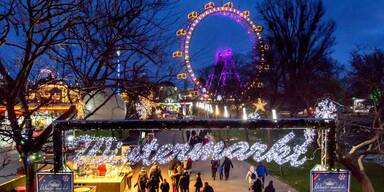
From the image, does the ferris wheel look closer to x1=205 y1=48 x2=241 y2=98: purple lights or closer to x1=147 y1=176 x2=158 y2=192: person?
x1=205 y1=48 x2=241 y2=98: purple lights

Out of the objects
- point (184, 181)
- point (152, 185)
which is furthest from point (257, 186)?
point (152, 185)

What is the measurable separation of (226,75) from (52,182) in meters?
41.0

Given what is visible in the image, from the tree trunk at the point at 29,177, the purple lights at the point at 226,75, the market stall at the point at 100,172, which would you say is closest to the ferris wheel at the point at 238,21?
the purple lights at the point at 226,75

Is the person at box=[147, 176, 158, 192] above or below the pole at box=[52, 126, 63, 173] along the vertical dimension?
below

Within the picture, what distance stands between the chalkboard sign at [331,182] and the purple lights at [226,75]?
1471 inches

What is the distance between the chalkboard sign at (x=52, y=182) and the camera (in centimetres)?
871

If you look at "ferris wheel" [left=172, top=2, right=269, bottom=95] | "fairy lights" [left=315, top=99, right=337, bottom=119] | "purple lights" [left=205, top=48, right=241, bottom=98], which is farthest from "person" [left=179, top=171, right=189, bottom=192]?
"purple lights" [left=205, top=48, right=241, bottom=98]

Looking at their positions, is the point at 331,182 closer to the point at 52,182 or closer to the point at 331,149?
the point at 331,149

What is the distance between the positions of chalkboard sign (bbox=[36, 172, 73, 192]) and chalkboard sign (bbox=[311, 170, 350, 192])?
4029mm

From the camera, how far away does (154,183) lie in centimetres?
1802

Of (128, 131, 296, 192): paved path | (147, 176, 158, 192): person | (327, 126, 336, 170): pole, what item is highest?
(327, 126, 336, 170): pole

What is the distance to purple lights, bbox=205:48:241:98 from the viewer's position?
155 ft

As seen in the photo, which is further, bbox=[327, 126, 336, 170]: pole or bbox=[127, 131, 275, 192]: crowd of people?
bbox=[127, 131, 275, 192]: crowd of people

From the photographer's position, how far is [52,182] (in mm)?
8719
